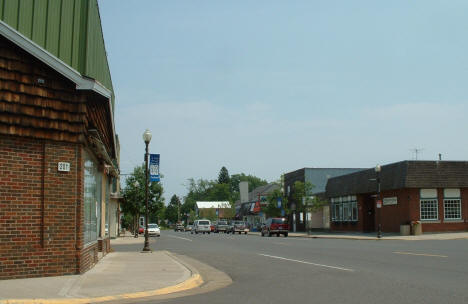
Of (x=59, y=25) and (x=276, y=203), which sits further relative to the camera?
(x=276, y=203)

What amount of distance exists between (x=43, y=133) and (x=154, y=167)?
14.7 m

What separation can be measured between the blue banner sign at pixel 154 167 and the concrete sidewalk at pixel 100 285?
38.2ft

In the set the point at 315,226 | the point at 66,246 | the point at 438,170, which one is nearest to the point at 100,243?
the point at 66,246

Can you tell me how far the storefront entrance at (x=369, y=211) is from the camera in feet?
169

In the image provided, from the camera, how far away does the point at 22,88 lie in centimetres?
1188

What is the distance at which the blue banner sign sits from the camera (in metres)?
26.4

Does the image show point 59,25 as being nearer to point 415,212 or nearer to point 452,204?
point 415,212

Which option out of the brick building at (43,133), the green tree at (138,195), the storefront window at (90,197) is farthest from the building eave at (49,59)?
the green tree at (138,195)

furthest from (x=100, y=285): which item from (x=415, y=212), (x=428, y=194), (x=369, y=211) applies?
(x=369, y=211)

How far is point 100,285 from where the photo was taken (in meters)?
11.2

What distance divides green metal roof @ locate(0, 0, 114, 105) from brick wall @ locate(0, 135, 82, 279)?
2.05m

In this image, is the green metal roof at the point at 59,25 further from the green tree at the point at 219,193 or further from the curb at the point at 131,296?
the green tree at the point at 219,193

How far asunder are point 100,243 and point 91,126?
6.79 m

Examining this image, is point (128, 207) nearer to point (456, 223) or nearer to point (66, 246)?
point (456, 223)
